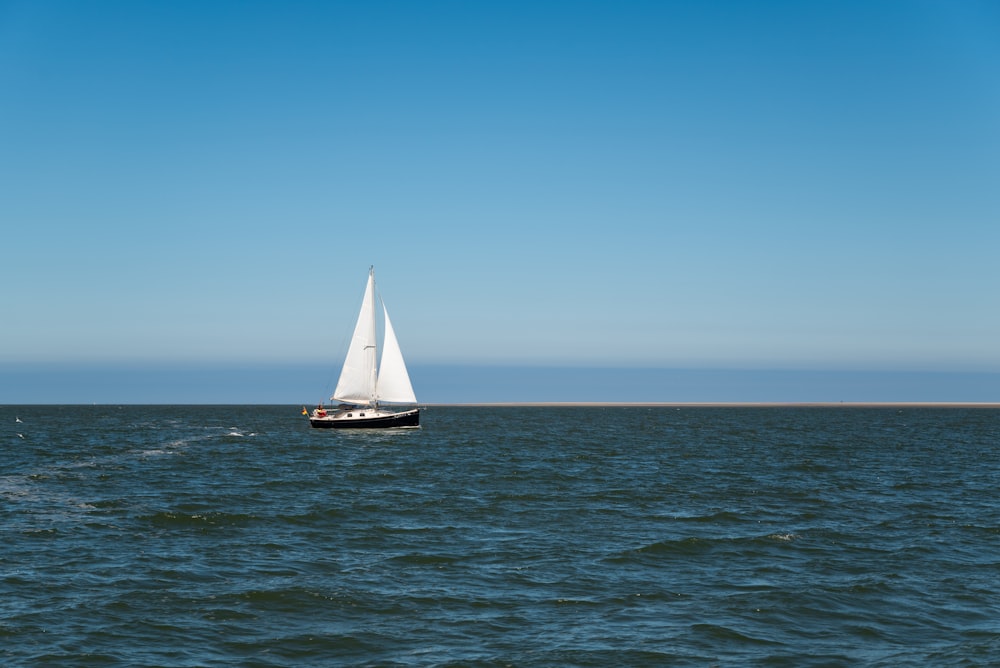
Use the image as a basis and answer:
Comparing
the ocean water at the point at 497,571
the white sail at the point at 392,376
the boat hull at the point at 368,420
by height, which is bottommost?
the ocean water at the point at 497,571

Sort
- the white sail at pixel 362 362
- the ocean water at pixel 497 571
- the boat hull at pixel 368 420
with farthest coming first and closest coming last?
the boat hull at pixel 368 420
the white sail at pixel 362 362
the ocean water at pixel 497 571

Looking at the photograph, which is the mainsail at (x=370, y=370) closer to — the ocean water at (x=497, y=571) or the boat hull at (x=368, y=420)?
the boat hull at (x=368, y=420)

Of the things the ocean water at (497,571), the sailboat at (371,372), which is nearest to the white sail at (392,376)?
the sailboat at (371,372)

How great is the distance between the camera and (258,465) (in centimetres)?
5303

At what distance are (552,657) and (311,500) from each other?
71.5 ft

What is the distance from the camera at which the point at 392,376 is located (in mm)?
91062

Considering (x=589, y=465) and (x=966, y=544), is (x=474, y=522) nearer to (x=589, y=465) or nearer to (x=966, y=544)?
(x=966, y=544)

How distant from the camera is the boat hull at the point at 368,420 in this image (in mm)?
93500

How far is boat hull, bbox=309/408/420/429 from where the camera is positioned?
93500mm

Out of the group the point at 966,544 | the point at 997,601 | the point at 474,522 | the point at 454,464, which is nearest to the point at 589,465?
the point at 454,464

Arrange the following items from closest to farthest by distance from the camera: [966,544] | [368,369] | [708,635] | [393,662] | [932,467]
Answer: [393,662] < [708,635] < [966,544] < [932,467] < [368,369]

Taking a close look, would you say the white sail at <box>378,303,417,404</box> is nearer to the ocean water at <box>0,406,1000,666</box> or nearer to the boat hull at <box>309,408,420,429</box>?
the boat hull at <box>309,408,420,429</box>

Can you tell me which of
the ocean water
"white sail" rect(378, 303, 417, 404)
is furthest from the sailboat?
the ocean water

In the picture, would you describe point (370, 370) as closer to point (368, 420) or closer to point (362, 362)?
point (362, 362)
